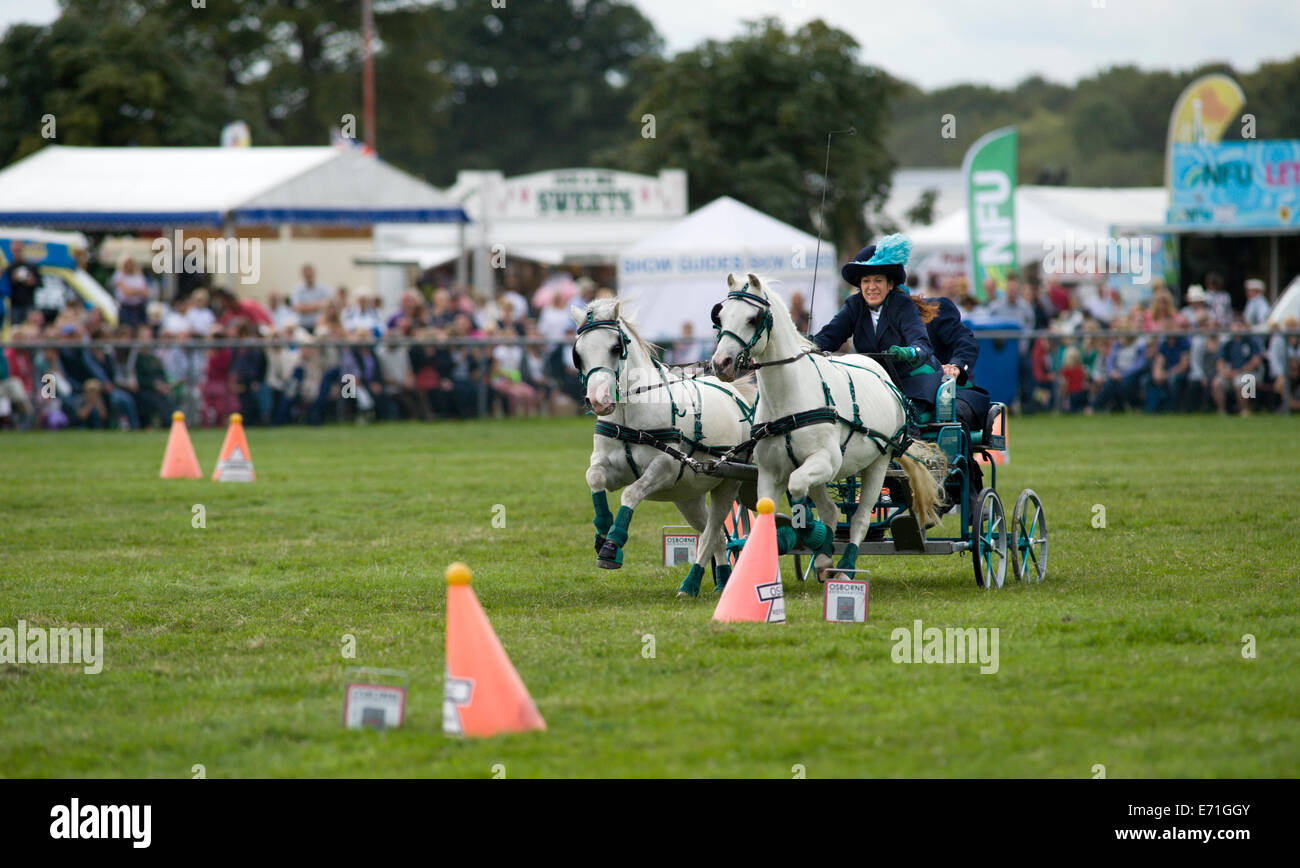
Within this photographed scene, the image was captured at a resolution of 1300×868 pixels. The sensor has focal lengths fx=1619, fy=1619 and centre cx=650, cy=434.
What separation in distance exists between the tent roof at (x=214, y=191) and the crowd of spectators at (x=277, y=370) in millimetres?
3051

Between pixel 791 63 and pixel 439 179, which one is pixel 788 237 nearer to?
pixel 791 63

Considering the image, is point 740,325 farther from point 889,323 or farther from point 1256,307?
point 1256,307

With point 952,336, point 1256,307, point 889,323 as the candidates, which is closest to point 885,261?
point 889,323

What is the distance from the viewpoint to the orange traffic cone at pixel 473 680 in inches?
243

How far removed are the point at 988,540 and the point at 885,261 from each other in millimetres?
1865

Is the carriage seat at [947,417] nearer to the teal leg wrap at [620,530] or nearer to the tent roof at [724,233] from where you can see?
the teal leg wrap at [620,530]

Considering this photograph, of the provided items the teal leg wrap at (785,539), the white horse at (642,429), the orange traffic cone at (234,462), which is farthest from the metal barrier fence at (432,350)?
the teal leg wrap at (785,539)

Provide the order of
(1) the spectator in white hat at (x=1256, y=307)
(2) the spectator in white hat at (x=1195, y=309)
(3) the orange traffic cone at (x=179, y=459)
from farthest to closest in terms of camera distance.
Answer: (1) the spectator in white hat at (x=1256, y=307)
(2) the spectator in white hat at (x=1195, y=309)
(3) the orange traffic cone at (x=179, y=459)

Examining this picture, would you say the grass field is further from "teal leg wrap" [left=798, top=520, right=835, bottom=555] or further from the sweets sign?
the sweets sign

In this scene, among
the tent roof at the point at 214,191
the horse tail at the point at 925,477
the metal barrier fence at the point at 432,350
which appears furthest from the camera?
the tent roof at the point at 214,191


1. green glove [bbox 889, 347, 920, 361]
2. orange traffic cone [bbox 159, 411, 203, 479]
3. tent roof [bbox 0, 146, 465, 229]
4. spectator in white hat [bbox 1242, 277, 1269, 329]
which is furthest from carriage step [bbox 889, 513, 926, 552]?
tent roof [bbox 0, 146, 465, 229]

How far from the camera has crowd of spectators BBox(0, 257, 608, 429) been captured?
79.7 ft

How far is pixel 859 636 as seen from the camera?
8180 mm

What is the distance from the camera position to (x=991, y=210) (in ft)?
93.1
